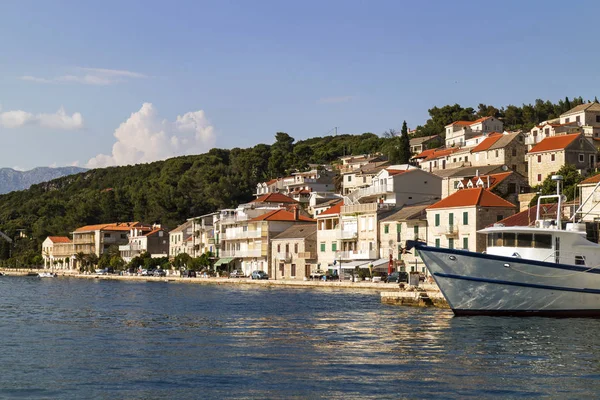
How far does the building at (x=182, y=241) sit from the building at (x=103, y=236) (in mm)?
16177

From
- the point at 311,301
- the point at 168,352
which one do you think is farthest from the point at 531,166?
the point at 168,352

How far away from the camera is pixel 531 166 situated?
302 feet

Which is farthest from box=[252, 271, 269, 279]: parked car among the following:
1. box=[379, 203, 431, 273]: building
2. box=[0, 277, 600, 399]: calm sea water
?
box=[0, 277, 600, 399]: calm sea water

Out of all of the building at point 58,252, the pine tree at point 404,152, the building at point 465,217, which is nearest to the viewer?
the building at point 465,217

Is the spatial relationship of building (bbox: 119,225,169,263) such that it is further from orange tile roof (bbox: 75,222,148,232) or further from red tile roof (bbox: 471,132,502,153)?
red tile roof (bbox: 471,132,502,153)

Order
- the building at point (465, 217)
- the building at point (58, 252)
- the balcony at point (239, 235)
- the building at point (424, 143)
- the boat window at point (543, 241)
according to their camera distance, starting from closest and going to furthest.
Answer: the boat window at point (543, 241) < the building at point (465, 217) < the balcony at point (239, 235) < the building at point (424, 143) < the building at point (58, 252)

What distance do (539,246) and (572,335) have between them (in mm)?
7625

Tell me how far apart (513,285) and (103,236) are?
374 feet

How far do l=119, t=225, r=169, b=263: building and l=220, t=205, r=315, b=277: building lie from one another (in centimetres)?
2653

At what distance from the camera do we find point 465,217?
6738 cm

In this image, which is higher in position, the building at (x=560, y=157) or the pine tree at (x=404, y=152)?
the pine tree at (x=404, y=152)

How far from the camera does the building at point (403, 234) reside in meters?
72.2

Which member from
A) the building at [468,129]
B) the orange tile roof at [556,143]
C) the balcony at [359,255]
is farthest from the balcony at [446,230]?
the building at [468,129]

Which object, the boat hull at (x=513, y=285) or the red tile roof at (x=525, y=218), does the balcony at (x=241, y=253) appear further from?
the boat hull at (x=513, y=285)
